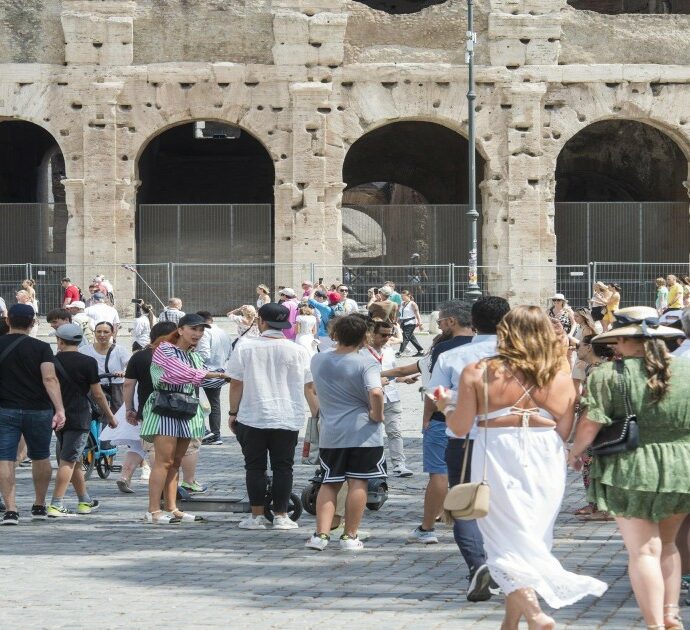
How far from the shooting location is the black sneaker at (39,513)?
9.30m

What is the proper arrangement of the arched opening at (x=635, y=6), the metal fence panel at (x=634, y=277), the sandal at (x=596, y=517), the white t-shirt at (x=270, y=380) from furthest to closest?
the arched opening at (x=635, y=6) → the metal fence panel at (x=634, y=277) → the sandal at (x=596, y=517) → the white t-shirt at (x=270, y=380)

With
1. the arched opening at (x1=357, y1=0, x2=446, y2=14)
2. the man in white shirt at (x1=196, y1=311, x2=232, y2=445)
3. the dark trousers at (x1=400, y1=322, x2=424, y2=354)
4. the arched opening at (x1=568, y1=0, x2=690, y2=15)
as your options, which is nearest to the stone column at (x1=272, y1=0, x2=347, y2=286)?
the dark trousers at (x1=400, y1=322, x2=424, y2=354)

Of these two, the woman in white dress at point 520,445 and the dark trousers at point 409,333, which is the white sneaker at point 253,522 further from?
the dark trousers at point 409,333

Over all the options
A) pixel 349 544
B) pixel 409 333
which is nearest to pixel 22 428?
pixel 349 544

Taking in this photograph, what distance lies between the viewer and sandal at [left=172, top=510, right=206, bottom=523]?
30.2 ft

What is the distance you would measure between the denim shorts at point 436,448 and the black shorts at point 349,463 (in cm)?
32

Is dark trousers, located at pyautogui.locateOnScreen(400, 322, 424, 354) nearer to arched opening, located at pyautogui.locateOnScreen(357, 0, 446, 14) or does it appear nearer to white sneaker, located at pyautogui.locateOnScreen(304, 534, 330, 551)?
arched opening, located at pyautogui.locateOnScreen(357, 0, 446, 14)

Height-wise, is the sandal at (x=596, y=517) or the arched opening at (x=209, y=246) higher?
the arched opening at (x=209, y=246)

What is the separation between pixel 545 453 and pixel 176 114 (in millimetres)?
21246

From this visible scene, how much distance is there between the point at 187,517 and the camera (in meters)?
9.26

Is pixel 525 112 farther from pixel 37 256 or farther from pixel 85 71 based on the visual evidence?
pixel 37 256

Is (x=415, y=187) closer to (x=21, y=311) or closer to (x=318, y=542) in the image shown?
(x=21, y=311)

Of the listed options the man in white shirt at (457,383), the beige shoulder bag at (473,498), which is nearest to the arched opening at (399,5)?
the man in white shirt at (457,383)

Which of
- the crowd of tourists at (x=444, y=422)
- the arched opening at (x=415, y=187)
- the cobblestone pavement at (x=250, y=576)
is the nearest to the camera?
the crowd of tourists at (x=444, y=422)
